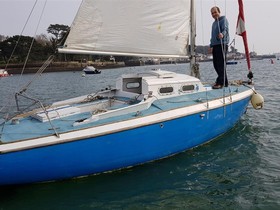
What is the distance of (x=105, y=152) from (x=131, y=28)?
147 inches

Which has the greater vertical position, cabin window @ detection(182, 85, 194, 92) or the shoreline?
the shoreline

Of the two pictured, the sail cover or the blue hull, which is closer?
the blue hull

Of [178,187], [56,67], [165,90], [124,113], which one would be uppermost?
[56,67]

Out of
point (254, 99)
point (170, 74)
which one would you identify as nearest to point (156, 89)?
point (170, 74)

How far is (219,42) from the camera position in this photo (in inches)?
400

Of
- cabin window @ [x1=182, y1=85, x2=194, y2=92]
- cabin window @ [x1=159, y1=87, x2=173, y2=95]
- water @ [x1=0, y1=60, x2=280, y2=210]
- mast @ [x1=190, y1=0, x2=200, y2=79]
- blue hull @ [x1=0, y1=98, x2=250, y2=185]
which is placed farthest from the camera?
mast @ [x1=190, y1=0, x2=200, y2=79]

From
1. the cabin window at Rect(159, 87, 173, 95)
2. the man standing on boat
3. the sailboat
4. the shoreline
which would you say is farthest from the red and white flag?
the shoreline

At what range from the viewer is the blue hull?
6.01 meters

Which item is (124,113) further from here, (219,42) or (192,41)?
(219,42)

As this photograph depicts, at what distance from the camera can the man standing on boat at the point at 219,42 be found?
992 centimetres

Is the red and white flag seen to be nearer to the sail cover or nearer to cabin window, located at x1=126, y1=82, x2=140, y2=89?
the sail cover

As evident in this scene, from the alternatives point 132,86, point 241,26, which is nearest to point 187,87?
point 132,86

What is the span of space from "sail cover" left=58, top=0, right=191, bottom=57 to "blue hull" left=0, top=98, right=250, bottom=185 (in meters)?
2.55

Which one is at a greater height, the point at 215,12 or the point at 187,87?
the point at 215,12
